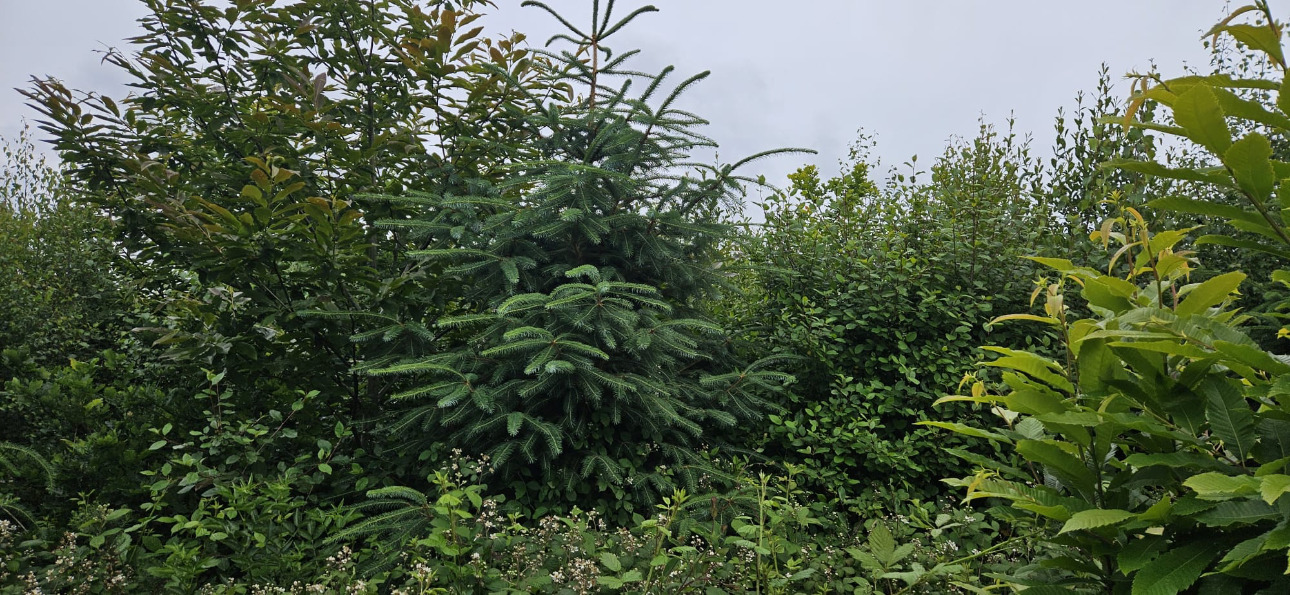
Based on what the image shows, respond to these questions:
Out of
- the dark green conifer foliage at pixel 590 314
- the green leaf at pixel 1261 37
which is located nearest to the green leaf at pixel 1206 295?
the green leaf at pixel 1261 37

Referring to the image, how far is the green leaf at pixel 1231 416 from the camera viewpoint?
1417 mm

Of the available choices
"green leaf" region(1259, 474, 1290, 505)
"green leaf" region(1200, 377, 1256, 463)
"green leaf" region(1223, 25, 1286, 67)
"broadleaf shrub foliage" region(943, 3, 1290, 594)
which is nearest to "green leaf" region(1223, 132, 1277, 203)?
"broadleaf shrub foliage" region(943, 3, 1290, 594)

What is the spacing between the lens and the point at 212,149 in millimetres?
4398

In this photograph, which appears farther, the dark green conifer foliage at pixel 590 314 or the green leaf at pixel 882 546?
the dark green conifer foliage at pixel 590 314

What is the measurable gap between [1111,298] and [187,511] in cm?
405

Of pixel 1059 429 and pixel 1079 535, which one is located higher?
pixel 1059 429

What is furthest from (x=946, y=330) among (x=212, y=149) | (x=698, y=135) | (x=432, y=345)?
(x=212, y=149)

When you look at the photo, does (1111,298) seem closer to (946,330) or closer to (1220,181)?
(1220,181)

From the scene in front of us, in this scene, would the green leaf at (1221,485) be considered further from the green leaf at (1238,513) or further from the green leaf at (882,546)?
the green leaf at (882,546)

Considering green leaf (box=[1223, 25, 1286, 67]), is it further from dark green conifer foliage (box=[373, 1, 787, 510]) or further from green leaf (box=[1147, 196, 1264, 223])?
dark green conifer foliage (box=[373, 1, 787, 510])

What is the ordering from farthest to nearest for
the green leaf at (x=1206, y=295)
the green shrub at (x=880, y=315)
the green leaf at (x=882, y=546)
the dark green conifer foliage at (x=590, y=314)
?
the green shrub at (x=880, y=315) → the dark green conifer foliage at (x=590, y=314) → the green leaf at (x=882, y=546) → the green leaf at (x=1206, y=295)

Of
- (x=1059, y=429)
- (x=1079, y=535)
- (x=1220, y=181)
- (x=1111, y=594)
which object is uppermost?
(x=1220, y=181)

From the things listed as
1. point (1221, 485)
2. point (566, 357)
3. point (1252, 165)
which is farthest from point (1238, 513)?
point (566, 357)

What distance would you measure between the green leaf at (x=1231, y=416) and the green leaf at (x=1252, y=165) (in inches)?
15.8
